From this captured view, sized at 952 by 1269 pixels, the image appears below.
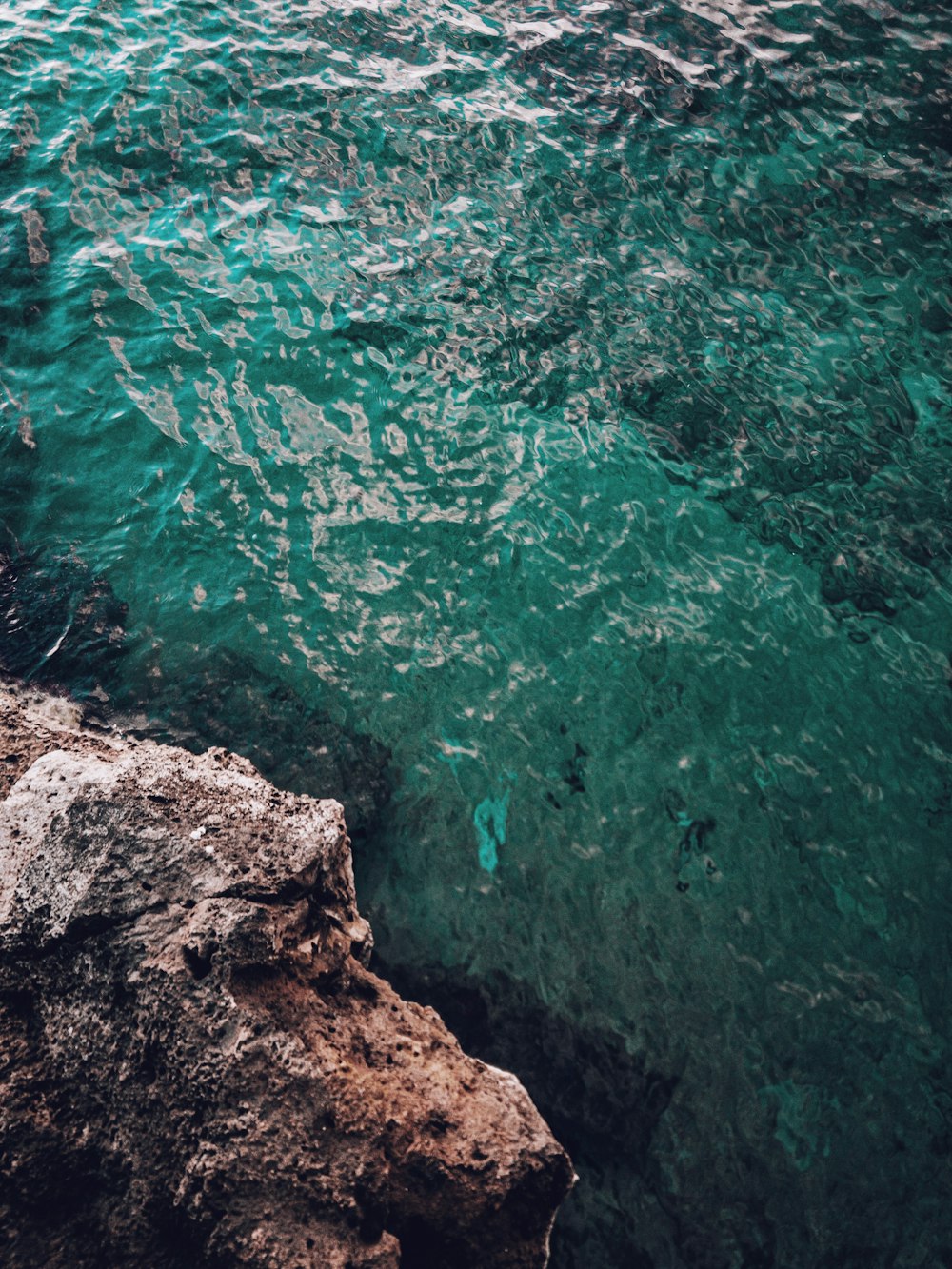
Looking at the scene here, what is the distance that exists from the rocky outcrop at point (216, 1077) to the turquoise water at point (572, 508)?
1.52m

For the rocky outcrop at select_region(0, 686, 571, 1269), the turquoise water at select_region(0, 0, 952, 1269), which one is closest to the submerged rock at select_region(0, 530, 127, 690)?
the turquoise water at select_region(0, 0, 952, 1269)

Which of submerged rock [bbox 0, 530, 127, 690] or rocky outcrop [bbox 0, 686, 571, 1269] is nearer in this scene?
rocky outcrop [bbox 0, 686, 571, 1269]

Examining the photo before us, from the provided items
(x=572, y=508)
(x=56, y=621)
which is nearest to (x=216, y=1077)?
(x=56, y=621)

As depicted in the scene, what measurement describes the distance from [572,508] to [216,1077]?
4.83 metres

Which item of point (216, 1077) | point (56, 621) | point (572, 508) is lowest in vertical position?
point (56, 621)

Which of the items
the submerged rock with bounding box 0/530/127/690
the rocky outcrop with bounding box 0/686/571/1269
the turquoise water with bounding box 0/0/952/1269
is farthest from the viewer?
the submerged rock with bounding box 0/530/127/690

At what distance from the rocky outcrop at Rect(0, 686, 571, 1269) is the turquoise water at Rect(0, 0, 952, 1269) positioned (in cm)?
152

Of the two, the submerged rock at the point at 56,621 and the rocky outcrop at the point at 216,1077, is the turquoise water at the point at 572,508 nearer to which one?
the submerged rock at the point at 56,621

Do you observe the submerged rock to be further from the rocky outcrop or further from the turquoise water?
the rocky outcrop

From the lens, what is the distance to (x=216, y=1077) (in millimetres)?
3242

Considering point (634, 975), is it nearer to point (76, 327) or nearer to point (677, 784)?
point (677, 784)

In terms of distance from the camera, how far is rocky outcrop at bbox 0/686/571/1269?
313 centimetres

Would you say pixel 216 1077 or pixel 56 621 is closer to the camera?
pixel 216 1077

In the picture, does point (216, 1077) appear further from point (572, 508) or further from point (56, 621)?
point (572, 508)
